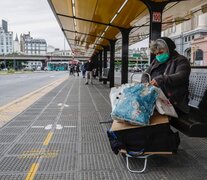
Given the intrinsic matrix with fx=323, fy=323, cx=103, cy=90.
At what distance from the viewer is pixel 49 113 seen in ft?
26.3

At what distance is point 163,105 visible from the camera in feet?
12.9

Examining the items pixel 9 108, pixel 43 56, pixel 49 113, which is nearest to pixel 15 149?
pixel 49 113

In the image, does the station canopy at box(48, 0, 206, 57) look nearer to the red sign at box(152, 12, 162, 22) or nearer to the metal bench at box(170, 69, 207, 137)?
the red sign at box(152, 12, 162, 22)

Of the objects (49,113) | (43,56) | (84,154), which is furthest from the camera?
(43,56)

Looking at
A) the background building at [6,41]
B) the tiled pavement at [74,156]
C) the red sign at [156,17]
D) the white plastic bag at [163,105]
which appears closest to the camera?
the tiled pavement at [74,156]

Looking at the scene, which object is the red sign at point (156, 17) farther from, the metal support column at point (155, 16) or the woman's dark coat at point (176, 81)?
the woman's dark coat at point (176, 81)

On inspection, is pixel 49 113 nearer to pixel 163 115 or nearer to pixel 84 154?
Answer: pixel 84 154

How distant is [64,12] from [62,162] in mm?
8678

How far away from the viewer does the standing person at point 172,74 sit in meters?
4.13

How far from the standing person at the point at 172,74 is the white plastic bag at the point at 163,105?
209 millimetres

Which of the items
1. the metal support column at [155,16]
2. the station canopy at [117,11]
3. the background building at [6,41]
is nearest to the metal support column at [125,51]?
the station canopy at [117,11]

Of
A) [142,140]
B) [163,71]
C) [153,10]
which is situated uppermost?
[153,10]

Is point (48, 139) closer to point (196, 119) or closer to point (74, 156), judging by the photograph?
point (74, 156)

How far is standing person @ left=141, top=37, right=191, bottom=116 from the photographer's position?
413 cm
